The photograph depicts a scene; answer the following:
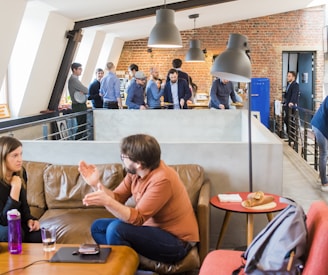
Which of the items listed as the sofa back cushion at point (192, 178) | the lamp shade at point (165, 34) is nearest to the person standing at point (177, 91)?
the lamp shade at point (165, 34)

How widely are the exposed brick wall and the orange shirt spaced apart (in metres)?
9.85

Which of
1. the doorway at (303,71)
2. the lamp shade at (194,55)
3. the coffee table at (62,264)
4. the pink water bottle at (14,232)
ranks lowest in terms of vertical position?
the coffee table at (62,264)

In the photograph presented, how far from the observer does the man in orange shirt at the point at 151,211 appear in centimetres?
265

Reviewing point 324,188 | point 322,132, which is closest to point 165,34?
point 322,132

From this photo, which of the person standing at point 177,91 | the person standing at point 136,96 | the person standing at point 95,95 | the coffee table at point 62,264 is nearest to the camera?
the coffee table at point 62,264

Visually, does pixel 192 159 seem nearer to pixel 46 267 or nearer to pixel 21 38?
pixel 46 267

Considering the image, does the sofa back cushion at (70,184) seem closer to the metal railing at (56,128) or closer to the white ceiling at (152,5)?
the metal railing at (56,128)

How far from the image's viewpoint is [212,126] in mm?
6945

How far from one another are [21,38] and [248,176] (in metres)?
4.54

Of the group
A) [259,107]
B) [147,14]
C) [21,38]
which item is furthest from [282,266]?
[259,107]

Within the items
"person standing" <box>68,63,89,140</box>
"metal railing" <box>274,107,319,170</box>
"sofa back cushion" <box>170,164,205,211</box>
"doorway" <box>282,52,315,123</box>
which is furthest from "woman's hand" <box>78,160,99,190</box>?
"doorway" <box>282,52,315,123</box>

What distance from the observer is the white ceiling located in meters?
6.93

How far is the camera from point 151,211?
8.69 ft

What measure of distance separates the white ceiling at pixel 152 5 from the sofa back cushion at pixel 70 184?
3289 mm
